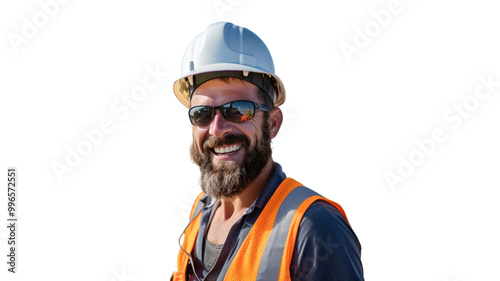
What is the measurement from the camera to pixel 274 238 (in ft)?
8.89

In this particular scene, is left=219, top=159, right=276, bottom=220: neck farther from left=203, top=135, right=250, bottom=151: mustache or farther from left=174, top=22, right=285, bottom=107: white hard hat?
left=174, top=22, right=285, bottom=107: white hard hat

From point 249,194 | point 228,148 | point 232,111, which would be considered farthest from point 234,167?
point 232,111

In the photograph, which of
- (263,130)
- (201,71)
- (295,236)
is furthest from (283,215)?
(201,71)

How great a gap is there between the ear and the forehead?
0.23m

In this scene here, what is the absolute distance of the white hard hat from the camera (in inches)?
127

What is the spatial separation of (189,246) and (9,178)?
2455 mm

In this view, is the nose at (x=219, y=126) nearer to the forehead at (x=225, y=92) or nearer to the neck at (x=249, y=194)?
the forehead at (x=225, y=92)

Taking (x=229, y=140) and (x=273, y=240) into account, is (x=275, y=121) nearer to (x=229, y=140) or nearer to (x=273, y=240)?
(x=229, y=140)

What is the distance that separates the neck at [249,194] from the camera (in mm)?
3227

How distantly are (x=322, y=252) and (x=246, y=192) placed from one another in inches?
34.5

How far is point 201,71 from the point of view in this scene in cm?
324

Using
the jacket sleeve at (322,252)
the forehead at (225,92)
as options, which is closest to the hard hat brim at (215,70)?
the forehead at (225,92)

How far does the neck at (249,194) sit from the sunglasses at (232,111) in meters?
0.46

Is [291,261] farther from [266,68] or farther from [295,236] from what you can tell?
[266,68]
